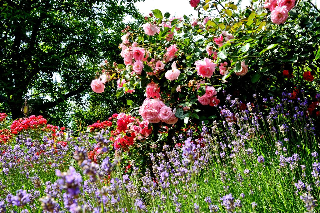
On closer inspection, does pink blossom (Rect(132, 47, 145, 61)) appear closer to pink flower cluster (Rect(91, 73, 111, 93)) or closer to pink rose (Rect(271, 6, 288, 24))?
pink flower cluster (Rect(91, 73, 111, 93))

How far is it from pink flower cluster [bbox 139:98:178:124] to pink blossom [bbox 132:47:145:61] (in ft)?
1.57

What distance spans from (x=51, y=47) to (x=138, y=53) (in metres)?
10.7

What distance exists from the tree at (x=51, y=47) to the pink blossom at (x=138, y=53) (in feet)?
26.8

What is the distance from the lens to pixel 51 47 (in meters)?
12.8

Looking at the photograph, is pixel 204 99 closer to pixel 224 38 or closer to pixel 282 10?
pixel 224 38

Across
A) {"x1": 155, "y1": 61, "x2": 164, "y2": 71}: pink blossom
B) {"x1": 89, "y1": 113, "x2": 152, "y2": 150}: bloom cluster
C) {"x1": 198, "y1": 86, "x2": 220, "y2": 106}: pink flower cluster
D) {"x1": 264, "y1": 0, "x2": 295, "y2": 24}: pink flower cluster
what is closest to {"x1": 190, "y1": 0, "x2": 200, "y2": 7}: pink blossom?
{"x1": 155, "y1": 61, "x2": 164, "y2": 71}: pink blossom

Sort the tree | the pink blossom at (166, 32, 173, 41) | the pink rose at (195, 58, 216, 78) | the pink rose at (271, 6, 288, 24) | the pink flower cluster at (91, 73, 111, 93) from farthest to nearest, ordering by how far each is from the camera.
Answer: the tree → the pink flower cluster at (91, 73, 111, 93) → the pink blossom at (166, 32, 173, 41) → the pink rose at (195, 58, 216, 78) → the pink rose at (271, 6, 288, 24)

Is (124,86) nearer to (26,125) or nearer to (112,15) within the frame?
(26,125)

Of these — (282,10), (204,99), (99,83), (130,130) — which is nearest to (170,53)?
(204,99)

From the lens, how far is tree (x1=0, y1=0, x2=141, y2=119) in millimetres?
10859

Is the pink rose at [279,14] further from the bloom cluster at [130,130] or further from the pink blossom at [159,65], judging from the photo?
the bloom cluster at [130,130]

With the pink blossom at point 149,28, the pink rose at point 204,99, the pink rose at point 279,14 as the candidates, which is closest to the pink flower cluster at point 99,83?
the pink blossom at point 149,28

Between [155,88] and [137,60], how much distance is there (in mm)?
404

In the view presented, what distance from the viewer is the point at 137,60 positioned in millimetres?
3234
